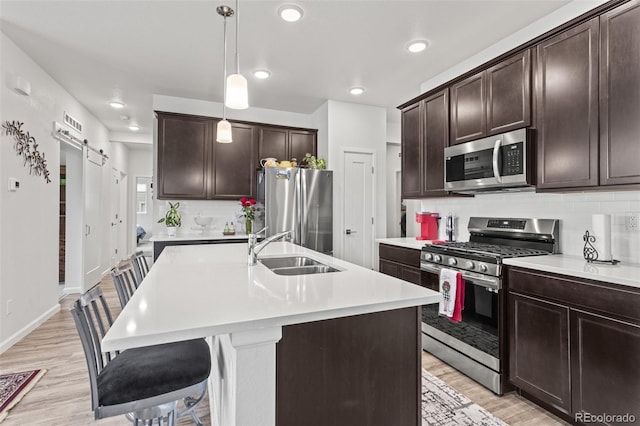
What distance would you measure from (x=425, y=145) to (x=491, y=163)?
0.89 metres

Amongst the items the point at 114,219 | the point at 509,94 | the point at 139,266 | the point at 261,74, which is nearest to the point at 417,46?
the point at 509,94

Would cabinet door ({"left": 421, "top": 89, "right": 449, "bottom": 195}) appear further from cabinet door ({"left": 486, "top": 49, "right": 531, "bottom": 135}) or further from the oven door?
the oven door

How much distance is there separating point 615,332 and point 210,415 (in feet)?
7.37

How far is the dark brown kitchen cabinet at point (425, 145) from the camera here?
125 inches

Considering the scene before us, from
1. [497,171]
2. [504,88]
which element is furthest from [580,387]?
[504,88]

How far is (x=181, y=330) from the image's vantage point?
0.93m

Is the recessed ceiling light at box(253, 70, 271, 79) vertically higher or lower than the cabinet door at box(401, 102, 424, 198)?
higher

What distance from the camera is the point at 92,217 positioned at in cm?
524

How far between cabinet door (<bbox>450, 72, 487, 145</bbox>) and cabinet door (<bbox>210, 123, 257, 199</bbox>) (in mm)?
2672

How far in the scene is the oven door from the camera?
225 cm

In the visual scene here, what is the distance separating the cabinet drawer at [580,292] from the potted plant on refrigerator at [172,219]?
385cm

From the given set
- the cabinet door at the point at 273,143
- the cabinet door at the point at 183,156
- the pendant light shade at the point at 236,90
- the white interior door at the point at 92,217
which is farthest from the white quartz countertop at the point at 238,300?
the white interior door at the point at 92,217

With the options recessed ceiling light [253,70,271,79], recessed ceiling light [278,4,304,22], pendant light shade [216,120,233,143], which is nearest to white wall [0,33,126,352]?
pendant light shade [216,120,233,143]

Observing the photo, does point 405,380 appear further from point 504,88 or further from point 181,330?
point 504,88
